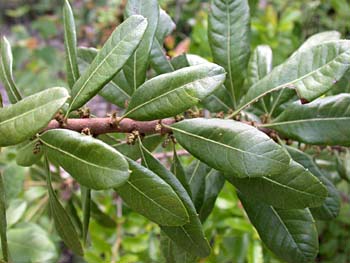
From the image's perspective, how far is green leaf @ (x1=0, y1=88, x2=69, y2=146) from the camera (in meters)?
0.55

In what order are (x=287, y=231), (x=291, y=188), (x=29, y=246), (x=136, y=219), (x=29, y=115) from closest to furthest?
(x=29, y=115) → (x=291, y=188) → (x=287, y=231) → (x=29, y=246) → (x=136, y=219)

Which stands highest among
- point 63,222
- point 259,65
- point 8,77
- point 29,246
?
point 8,77

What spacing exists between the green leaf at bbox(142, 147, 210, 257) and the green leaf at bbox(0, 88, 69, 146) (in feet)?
0.74

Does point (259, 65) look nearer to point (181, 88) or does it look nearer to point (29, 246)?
point (181, 88)

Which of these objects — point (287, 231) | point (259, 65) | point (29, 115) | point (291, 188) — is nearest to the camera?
point (29, 115)

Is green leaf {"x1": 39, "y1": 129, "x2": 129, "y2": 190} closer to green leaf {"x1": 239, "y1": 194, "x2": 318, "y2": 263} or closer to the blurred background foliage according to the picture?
green leaf {"x1": 239, "y1": 194, "x2": 318, "y2": 263}

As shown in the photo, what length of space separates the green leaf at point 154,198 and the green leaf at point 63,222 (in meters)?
0.15

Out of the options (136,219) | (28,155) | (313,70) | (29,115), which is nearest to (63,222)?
(28,155)

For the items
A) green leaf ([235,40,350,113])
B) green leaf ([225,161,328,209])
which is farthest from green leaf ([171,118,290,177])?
green leaf ([235,40,350,113])

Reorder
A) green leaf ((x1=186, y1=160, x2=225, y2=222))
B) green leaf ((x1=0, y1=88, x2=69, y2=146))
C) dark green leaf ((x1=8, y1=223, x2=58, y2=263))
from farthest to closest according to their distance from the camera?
dark green leaf ((x1=8, y1=223, x2=58, y2=263)) → green leaf ((x1=186, y1=160, x2=225, y2=222)) → green leaf ((x1=0, y1=88, x2=69, y2=146))

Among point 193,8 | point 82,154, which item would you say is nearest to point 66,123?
point 82,154

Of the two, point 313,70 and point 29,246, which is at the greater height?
point 313,70

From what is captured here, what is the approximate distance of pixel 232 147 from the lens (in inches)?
25.4

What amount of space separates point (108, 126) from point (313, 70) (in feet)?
1.13
